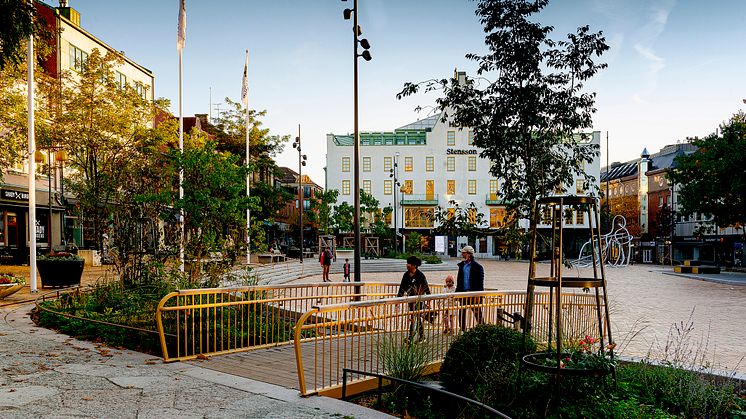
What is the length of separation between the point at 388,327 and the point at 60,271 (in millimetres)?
14187

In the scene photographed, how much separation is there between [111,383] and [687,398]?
21.5 feet

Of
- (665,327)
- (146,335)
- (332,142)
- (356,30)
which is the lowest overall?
(665,327)

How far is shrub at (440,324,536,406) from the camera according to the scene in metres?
6.58

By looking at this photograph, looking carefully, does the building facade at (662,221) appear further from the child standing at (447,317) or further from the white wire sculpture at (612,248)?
the child standing at (447,317)

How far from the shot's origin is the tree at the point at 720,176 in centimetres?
4059

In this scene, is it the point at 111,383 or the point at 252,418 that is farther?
the point at 111,383

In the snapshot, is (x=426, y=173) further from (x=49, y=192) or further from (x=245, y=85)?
(x=49, y=192)

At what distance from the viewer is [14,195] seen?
3016 cm

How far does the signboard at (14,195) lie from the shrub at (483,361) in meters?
29.4

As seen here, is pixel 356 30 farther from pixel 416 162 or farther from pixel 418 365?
pixel 416 162

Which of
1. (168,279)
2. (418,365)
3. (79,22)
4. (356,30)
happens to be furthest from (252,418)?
(79,22)

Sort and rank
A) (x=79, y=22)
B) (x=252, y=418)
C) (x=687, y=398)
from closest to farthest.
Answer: (x=252, y=418) < (x=687, y=398) < (x=79, y=22)

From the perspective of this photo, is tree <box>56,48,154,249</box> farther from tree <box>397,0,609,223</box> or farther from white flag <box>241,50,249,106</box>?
tree <box>397,0,609,223</box>

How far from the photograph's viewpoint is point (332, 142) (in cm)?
7638
